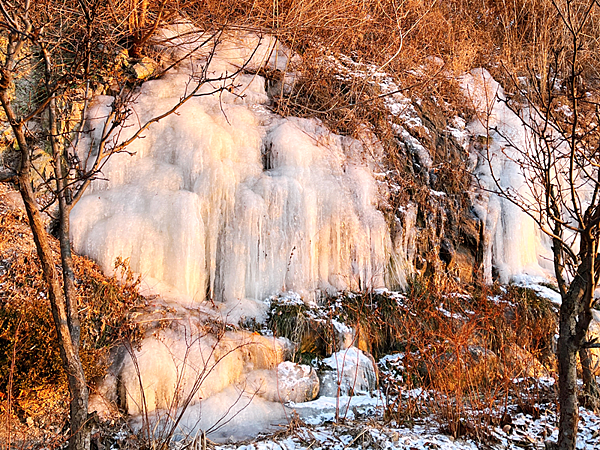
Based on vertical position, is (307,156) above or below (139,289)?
above

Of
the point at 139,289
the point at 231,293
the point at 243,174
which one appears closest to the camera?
the point at 139,289

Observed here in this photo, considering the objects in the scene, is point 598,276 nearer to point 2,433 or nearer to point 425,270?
point 2,433

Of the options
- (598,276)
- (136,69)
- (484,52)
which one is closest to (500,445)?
(598,276)

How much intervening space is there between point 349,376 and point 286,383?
0.78 metres

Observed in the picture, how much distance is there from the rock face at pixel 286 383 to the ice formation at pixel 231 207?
1.20 metres

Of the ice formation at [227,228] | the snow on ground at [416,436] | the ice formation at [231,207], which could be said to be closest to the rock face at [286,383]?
the ice formation at [227,228]

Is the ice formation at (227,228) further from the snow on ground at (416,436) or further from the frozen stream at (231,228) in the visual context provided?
the snow on ground at (416,436)

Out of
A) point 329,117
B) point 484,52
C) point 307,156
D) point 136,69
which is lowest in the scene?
point 307,156

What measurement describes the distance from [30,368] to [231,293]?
101 inches

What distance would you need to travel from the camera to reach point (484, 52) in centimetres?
1053

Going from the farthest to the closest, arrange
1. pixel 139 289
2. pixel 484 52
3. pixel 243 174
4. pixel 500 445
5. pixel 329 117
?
pixel 484 52
pixel 329 117
pixel 243 174
pixel 139 289
pixel 500 445

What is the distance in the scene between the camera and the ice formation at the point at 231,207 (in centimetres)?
535

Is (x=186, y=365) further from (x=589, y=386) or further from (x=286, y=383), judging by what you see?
(x=589, y=386)

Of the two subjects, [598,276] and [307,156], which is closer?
[598,276]
